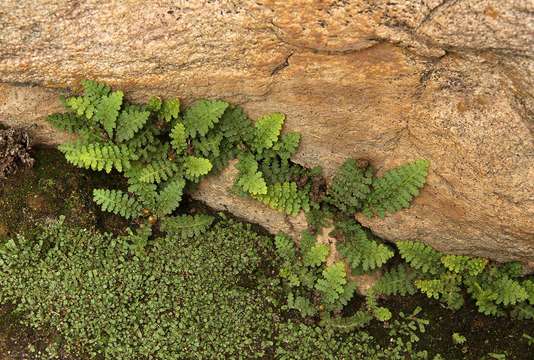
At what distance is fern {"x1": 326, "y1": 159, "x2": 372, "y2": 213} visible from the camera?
7145mm

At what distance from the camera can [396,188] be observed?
278 inches

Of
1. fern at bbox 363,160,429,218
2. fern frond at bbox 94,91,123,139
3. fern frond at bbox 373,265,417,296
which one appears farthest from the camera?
fern frond at bbox 373,265,417,296

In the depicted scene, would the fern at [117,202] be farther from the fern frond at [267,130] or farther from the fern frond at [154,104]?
the fern frond at [267,130]

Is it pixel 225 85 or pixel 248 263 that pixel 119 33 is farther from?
pixel 248 263

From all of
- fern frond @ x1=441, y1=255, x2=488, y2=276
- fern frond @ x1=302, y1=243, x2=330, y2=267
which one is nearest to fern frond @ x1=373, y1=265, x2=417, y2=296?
fern frond @ x1=441, y1=255, x2=488, y2=276

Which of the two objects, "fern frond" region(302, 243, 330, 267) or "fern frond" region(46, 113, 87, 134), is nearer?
"fern frond" region(46, 113, 87, 134)

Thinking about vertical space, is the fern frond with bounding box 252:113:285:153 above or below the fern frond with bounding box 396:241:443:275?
above

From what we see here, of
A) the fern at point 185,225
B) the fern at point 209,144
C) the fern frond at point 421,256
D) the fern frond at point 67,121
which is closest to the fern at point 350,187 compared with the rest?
the fern frond at point 421,256

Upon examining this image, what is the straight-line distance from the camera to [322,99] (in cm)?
659

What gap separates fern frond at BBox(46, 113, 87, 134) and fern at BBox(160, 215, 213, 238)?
1.50m

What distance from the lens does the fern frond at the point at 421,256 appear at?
7203 millimetres

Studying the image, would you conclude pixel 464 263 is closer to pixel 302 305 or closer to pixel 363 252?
pixel 363 252

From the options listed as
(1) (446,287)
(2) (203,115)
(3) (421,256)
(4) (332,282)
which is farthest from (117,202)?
(1) (446,287)

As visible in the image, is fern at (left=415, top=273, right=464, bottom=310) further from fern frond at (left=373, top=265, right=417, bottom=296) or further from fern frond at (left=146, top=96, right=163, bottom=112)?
fern frond at (left=146, top=96, right=163, bottom=112)
